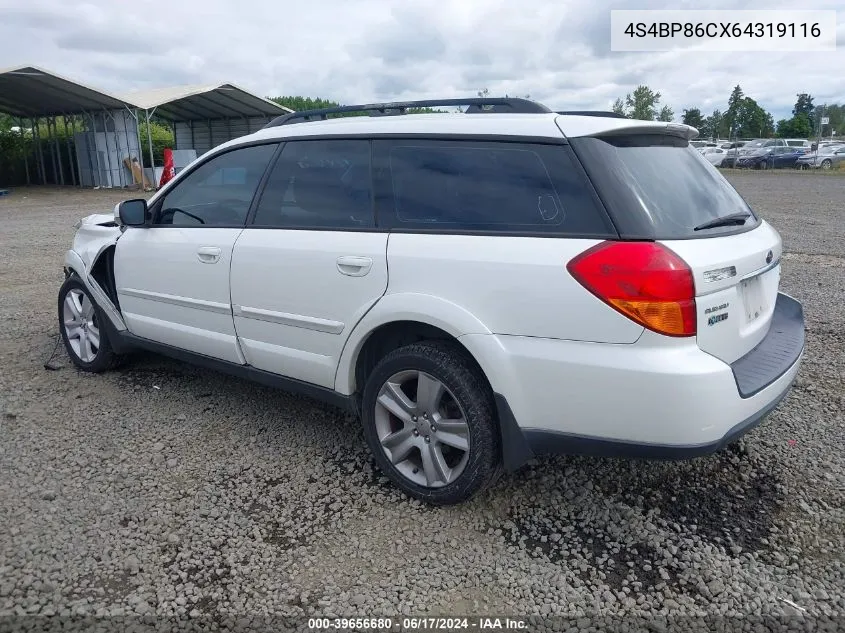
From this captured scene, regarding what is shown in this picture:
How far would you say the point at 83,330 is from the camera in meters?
5.05

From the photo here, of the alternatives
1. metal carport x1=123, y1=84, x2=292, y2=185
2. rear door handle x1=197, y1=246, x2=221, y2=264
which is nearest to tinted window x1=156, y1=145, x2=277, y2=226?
rear door handle x1=197, y1=246, x2=221, y2=264

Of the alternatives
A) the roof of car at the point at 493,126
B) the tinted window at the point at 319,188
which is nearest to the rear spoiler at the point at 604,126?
the roof of car at the point at 493,126

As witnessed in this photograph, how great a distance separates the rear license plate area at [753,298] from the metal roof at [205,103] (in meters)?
26.2

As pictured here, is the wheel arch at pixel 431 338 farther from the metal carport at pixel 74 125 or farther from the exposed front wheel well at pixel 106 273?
the metal carport at pixel 74 125

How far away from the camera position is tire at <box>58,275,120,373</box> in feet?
16.0

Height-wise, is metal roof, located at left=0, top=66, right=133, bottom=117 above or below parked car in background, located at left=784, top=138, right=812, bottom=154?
above

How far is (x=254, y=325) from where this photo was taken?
148 inches

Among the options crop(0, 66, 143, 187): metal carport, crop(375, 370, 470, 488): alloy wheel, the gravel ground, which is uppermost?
crop(0, 66, 143, 187): metal carport

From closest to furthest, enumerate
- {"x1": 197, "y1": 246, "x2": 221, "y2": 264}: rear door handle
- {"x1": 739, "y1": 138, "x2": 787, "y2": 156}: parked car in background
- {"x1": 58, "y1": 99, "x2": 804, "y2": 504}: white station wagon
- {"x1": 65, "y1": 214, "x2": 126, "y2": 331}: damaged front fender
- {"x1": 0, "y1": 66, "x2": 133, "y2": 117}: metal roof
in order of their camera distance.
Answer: {"x1": 58, "y1": 99, "x2": 804, "y2": 504}: white station wagon
{"x1": 197, "y1": 246, "x2": 221, "y2": 264}: rear door handle
{"x1": 65, "y1": 214, "x2": 126, "y2": 331}: damaged front fender
{"x1": 0, "y1": 66, "x2": 133, "y2": 117}: metal roof
{"x1": 739, "y1": 138, "x2": 787, "y2": 156}: parked car in background

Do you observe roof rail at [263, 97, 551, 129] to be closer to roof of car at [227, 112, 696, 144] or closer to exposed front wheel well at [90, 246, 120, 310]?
roof of car at [227, 112, 696, 144]

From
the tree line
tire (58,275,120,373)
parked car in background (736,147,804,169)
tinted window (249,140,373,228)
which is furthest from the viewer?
the tree line

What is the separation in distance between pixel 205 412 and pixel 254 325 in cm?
92

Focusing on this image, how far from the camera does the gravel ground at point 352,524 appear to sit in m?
2.61

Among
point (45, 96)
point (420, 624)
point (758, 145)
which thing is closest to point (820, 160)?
point (758, 145)
